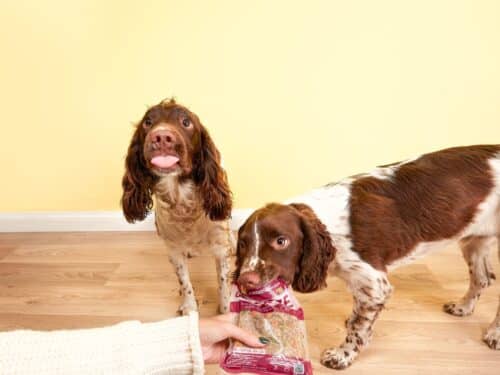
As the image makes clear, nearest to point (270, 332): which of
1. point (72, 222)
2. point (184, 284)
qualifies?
point (184, 284)

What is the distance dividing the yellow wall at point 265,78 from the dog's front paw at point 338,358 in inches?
53.5

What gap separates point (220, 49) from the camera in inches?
103

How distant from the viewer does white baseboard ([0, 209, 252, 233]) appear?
3135 millimetres

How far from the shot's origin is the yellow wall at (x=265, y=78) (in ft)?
8.25

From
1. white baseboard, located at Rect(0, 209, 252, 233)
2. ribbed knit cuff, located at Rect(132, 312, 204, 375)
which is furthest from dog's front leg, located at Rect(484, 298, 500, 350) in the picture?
white baseboard, located at Rect(0, 209, 252, 233)

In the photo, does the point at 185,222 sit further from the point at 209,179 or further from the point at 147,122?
the point at 147,122

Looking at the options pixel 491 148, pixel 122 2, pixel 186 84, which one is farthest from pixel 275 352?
pixel 122 2

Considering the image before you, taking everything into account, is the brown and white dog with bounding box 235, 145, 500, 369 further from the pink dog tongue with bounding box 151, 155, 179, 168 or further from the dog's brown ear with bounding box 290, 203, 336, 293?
the pink dog tongue with bounding box 151, 155, 179, 168

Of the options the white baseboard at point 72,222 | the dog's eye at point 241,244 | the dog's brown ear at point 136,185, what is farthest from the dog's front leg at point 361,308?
the white baseboard at point 72,222

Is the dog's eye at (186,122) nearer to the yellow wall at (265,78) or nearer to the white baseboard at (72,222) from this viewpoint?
the yellow wall at (265,78)

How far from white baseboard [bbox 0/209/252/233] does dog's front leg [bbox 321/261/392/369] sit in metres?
1.84

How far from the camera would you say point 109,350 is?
107cm

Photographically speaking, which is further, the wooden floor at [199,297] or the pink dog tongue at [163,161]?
the wooden floor at [199,297]

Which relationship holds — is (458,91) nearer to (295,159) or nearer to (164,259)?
(295,159)
